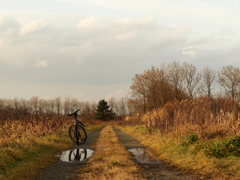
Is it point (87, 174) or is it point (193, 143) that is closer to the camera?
point (87, 174)

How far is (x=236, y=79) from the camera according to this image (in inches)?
1986

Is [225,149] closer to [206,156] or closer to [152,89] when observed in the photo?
[206,156]

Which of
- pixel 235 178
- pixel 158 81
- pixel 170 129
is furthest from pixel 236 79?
pixel 235 178

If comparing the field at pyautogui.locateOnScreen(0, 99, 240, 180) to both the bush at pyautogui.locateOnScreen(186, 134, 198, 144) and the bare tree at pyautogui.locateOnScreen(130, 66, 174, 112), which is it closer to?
Result: the bush at pyautogui.locateOnScreen(186, 134, 198, 144)

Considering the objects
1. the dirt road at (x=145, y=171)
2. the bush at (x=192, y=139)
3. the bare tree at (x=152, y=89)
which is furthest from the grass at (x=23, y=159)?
the bare tree at (x=152, y=89)

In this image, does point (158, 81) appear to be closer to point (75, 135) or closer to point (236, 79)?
point (236, 79)

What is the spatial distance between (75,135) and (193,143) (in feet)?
23.0

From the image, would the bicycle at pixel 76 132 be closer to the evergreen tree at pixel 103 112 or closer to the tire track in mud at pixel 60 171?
the tire track in mud at pixel 60 171

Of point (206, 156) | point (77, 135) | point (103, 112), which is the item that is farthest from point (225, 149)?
point (103, 112)

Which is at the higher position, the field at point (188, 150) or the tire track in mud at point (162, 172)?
the field at point (188, 150)

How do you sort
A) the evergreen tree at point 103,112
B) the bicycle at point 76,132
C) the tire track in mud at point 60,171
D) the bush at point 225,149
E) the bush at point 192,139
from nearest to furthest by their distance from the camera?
the tire track in mud at point 60,171, the bush at point 225,149, the bush at point 192,139, the bicycle at point 76,132, the evergreen tree at point 103,112

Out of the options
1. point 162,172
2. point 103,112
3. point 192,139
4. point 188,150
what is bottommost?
point 103,112

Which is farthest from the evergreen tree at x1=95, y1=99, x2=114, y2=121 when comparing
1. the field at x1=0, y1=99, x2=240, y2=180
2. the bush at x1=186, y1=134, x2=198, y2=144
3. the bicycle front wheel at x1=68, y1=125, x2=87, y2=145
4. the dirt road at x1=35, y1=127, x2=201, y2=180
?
the dirt road at x1=35, y1=127, x2=201, y2=180

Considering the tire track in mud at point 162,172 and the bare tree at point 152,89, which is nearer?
the tire track in mud at point 162,172
